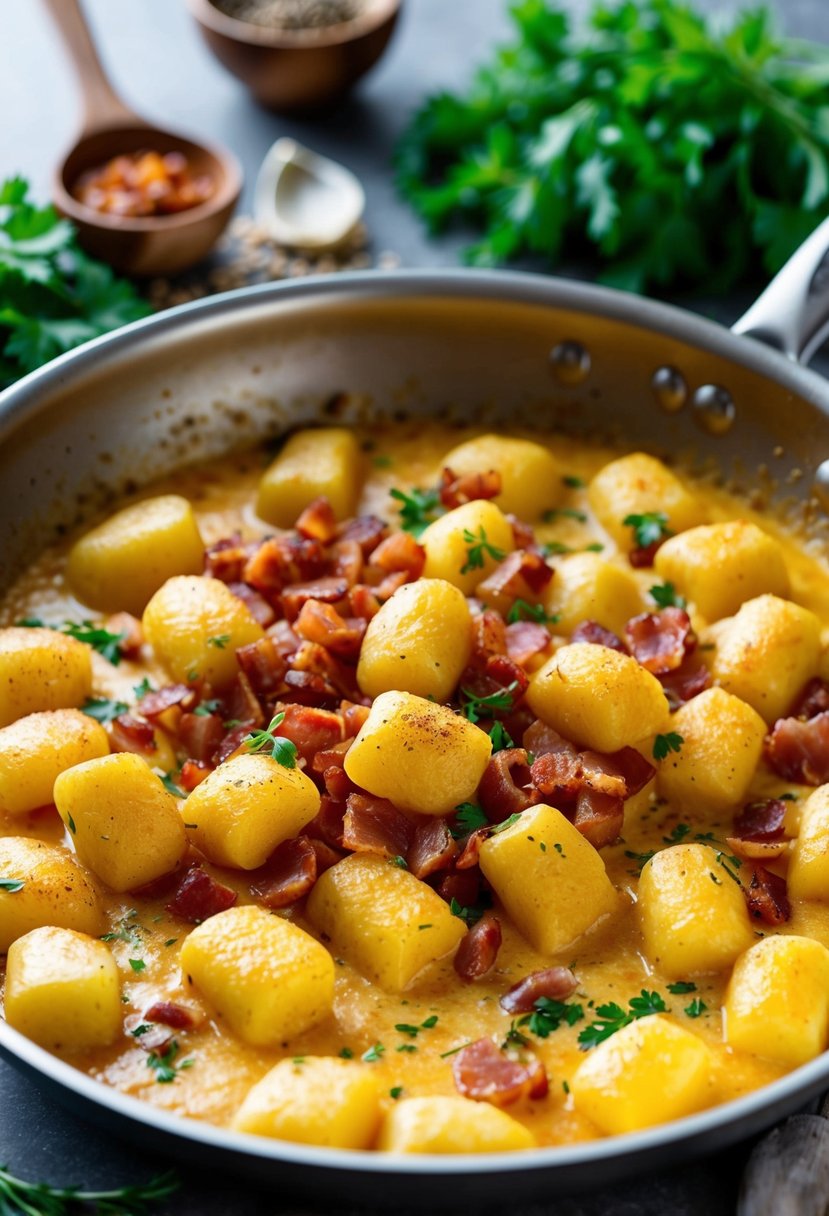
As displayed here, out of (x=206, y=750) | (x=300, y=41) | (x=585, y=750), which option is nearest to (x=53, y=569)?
(x=206, y=750)

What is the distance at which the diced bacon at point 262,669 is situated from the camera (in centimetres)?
321

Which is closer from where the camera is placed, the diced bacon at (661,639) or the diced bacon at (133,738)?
the diced bacon at (133,738)

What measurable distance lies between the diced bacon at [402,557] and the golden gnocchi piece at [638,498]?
21.7 inches

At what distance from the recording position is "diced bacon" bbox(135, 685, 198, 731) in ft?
10.5

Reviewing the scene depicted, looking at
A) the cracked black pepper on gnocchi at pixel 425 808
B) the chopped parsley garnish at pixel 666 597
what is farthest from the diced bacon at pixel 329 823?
the chopped parsley garnish at pixel 666 597

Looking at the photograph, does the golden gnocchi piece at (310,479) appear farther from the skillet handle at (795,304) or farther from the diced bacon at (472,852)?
the diced bacon at (472,852)

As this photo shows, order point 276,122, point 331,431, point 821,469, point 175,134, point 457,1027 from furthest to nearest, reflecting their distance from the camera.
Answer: point 276,122
point 175,134
point 331,431
point 821,469
point 457,1027

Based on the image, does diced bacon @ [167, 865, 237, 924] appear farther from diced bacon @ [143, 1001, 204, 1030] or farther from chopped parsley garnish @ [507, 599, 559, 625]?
chopped parsley garnish @ [507, 599, 559, 625]

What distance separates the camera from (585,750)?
3.04m

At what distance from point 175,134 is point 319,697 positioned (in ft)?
8.48

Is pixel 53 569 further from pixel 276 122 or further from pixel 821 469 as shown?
pixel 276 122

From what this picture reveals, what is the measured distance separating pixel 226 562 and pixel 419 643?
27.3 inches

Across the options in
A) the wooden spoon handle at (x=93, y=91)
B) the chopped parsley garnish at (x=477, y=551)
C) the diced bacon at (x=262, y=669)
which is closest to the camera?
the diced bacon at (x=262, y=669)

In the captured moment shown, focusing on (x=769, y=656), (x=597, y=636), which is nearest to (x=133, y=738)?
(x=597, y=636)
